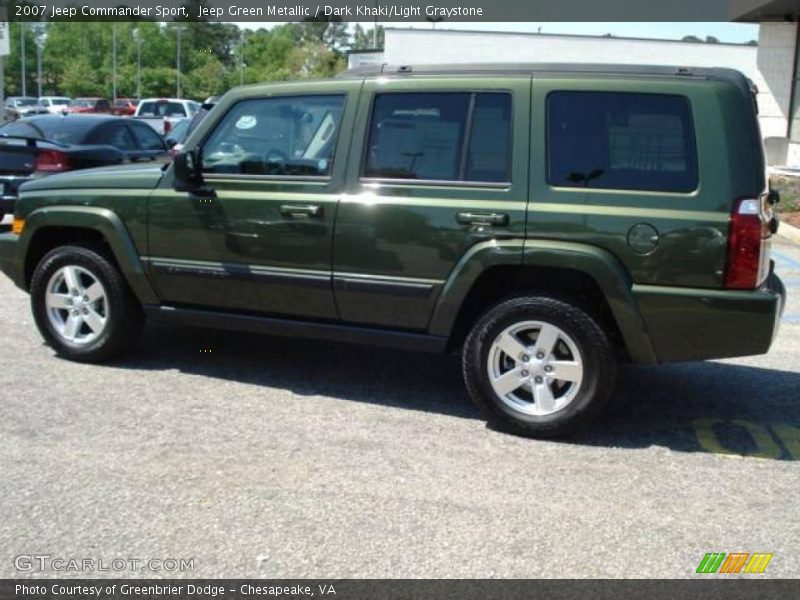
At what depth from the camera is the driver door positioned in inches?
195

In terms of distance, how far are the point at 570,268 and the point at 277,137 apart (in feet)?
6.30

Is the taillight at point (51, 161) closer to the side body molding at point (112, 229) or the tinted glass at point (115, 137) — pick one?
the tinted glass at point (115, 137)

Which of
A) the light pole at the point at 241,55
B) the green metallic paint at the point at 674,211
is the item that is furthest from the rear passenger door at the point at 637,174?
the light pole at the point at 241,55

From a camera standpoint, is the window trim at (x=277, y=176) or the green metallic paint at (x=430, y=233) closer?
the green metallic paint at (x=430, y=233)

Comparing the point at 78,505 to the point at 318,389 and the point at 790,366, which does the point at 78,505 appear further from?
the point at 790,366

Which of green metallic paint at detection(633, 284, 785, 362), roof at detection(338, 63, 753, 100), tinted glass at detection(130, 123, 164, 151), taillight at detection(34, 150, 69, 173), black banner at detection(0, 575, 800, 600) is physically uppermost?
roof at detection(338, 63, 753, 100)

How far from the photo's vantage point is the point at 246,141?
17.2ft

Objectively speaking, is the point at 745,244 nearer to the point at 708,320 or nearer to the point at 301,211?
the point at 708,320

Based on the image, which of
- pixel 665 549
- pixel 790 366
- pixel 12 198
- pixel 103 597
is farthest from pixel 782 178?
pixel 103 597

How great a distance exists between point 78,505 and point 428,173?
2412 millimetres

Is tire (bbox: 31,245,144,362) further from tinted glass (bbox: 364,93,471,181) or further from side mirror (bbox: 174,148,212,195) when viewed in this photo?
tinted glass (bbox: 364,93,471,181)

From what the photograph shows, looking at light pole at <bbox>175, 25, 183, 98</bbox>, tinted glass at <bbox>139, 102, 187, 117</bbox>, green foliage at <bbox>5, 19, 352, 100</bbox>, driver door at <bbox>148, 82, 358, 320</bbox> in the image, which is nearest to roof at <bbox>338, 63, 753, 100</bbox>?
driver door at <bbox>148, 82, 358, 320</bbox>

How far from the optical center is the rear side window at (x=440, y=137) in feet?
15.2

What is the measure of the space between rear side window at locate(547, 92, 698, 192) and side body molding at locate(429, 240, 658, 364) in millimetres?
364
